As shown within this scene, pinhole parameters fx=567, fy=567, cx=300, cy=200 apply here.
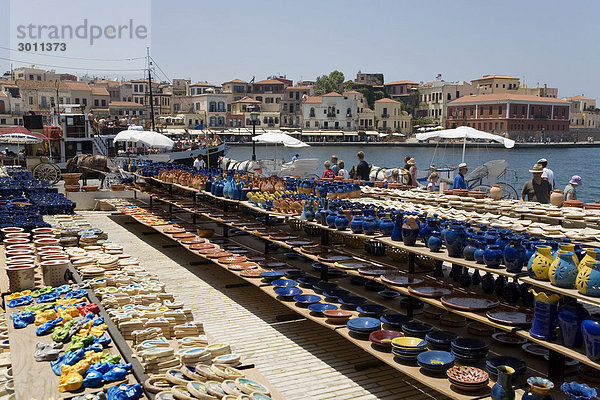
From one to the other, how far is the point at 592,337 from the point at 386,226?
2613 mm

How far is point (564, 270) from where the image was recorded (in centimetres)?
395

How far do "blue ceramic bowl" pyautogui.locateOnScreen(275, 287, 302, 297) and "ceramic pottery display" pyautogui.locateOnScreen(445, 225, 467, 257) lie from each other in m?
2.05

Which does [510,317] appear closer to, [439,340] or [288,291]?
[439,340]

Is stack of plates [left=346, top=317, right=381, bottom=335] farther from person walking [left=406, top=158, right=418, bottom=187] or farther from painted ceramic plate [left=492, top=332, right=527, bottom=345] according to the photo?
person walking [left=406, top=158, right=418, bottom=187]

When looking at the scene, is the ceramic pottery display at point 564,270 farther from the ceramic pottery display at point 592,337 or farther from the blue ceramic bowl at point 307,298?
the blue ceramic bowl at point 307,298

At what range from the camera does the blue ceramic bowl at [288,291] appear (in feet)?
21.2

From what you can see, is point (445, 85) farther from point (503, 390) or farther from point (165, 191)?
point (503, 390)

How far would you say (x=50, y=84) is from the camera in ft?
238

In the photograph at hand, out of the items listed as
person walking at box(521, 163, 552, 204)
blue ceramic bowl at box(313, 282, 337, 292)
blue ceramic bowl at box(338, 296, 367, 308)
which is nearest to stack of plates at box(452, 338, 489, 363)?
blue ceramic bowl at box(338, 296, 367, 308)

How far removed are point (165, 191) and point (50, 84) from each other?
6609cm

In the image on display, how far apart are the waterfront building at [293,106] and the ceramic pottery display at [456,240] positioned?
289ft

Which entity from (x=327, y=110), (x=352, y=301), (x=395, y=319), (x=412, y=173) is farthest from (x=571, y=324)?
(x=327, y=110)

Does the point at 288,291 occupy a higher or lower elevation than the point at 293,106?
lower

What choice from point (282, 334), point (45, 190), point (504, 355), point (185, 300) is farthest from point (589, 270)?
point (45, 190)
